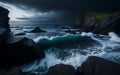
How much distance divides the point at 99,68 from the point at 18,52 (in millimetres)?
11094

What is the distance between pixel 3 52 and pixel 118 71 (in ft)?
43.5

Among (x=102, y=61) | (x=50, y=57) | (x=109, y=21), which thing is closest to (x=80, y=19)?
Result: (x=109, y=21)

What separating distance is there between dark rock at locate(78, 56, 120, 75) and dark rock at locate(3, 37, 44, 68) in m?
8.87

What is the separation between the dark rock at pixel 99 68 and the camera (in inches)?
399

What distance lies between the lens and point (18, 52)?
719 inches

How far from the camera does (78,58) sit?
19.2 meters

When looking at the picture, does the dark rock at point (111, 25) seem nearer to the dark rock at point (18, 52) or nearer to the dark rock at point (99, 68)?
the dark rock at point (18, 52)

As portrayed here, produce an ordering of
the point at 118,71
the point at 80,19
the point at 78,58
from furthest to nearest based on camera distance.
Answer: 1. the point at 80,19
2. the point at 78,58
3. the point at 118,71

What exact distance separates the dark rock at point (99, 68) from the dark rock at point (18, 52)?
29.1ft

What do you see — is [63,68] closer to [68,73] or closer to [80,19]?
[68,73]

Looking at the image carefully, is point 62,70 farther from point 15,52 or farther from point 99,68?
point 15,52

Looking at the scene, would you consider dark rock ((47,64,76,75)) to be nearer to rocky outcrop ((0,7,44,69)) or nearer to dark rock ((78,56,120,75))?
dark rock ((78,56,120,75))

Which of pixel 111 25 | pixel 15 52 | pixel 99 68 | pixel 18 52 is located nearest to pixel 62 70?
pixel 99 68

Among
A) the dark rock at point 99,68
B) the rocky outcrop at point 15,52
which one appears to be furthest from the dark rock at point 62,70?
the rocky outcrop at point 15,52
